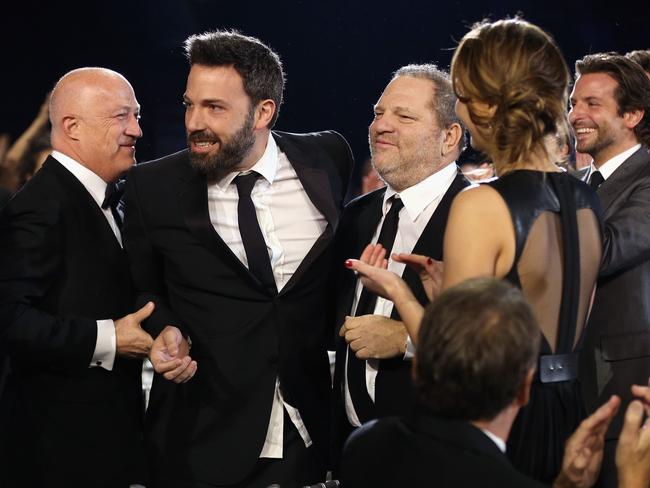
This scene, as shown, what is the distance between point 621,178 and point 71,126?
165cm

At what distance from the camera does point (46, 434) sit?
2598 mm

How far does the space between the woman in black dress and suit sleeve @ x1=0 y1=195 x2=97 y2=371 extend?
111 centimetres

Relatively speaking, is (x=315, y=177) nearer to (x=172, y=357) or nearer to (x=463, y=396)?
(x=172, y=357)

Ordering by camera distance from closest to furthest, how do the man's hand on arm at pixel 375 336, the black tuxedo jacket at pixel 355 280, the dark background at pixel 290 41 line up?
1. the man's hand on arm at pixel 375 336
2. the black tuxedo jacket at pixel 355 280
3. the dark background at pixel 290 41

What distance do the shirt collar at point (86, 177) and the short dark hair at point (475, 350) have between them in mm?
1538

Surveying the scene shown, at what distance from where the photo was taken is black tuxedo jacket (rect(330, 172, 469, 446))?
2.40 m

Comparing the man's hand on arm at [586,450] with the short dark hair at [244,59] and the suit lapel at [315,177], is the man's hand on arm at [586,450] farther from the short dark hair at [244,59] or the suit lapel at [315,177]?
the short dark hair at [244,59]

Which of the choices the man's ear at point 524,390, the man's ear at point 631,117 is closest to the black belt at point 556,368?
the man's ear at point 524,390

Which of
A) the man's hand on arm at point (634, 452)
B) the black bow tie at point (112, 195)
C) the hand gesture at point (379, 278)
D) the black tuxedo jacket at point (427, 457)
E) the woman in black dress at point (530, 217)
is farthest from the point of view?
the black bow tie at point (112, 195)

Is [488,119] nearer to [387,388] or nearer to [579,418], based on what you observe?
[579,418]

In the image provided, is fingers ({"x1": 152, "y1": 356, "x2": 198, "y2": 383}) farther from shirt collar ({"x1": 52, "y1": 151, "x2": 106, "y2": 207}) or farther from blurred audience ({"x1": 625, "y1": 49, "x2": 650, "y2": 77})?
blurred audience ({"x1": 625, "y1": 49, "x2": 650, "y2": 77})

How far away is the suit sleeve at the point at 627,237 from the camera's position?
8.53 ft

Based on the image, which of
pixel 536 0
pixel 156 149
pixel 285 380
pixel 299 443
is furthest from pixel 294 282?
pixel 536 0

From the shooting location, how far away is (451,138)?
8.84 ft
